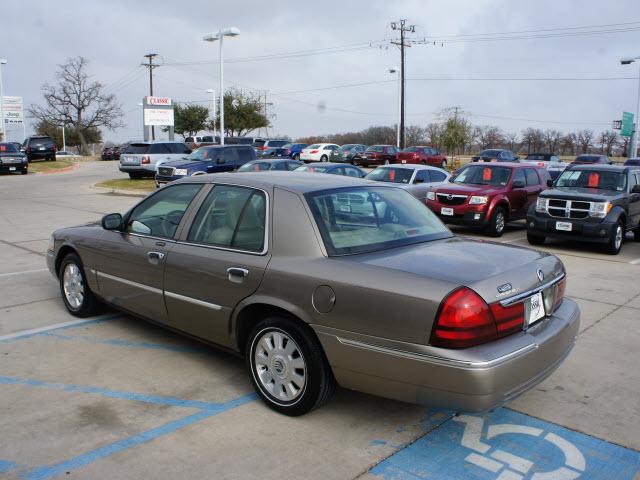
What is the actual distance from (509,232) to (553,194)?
3.00m

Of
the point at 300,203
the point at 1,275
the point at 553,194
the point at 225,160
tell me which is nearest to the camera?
the point at 300,203

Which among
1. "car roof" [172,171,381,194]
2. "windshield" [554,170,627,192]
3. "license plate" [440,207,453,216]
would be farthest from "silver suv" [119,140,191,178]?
"car roof" [172,171,381,194]

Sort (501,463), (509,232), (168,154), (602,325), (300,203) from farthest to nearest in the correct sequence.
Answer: (168,154) < (509,232) < (602,325) < (300,203) < (501,463)

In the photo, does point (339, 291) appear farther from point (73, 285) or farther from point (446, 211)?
point (446, 211)

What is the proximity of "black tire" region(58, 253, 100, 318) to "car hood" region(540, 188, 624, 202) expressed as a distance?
8729 millimetres

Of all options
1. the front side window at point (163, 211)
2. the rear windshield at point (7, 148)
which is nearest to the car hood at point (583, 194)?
the front side window at point (163, 211)

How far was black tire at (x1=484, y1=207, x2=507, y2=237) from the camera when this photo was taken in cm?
1270

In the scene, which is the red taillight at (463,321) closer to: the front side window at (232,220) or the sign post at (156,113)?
the front side window at (232,220)

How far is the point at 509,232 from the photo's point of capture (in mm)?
14078

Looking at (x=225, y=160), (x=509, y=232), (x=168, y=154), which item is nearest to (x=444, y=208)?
(x=509, y=232)

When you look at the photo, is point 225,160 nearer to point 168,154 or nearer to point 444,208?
point 168,154

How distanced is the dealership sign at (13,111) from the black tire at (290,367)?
3051 inches

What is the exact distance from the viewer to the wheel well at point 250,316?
3.78 meters

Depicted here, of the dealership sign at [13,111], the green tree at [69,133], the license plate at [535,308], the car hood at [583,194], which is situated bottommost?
the license plate at [535,308]
